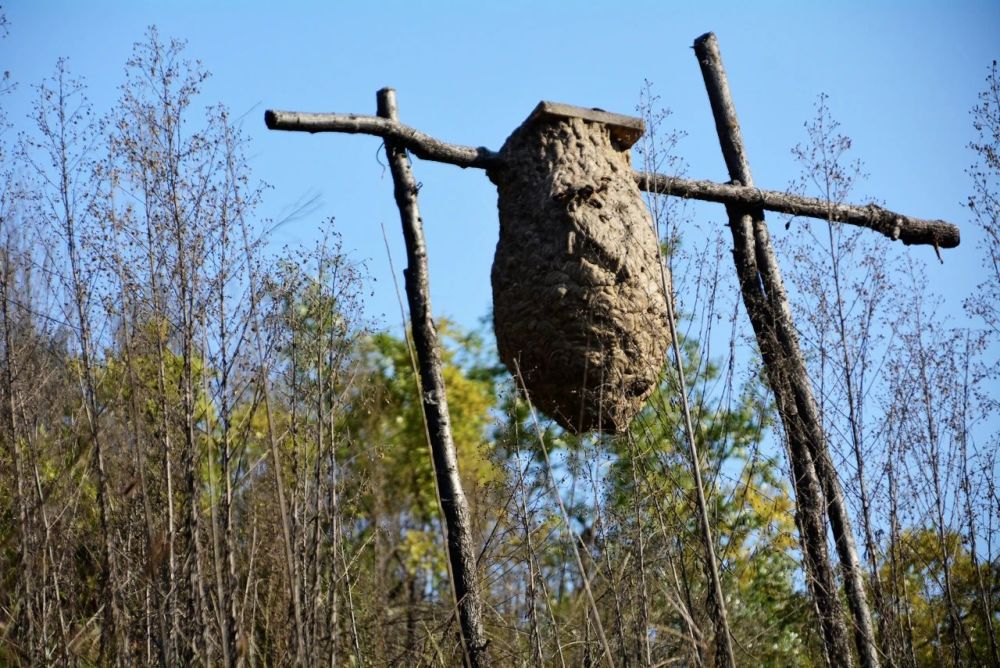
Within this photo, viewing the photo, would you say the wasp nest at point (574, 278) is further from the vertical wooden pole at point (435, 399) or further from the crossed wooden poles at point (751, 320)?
the vertical wooden pole at point (435, 399)

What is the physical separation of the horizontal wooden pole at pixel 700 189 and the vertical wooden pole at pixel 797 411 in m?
0.17

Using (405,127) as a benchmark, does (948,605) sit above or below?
below

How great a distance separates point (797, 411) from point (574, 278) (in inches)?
64.7

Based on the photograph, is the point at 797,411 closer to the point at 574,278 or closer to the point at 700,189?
the point at 700,189

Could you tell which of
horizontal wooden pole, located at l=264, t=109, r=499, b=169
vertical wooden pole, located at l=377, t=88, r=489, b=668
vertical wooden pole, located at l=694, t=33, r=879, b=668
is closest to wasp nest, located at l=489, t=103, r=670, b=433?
horizontal wooden pole, located at l=264, t=109, r=499, b=169

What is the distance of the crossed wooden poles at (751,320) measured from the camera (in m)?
4.75

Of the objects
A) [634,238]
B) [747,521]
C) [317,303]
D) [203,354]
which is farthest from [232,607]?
[747,521]

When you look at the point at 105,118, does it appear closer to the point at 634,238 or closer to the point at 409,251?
the point at 409,251

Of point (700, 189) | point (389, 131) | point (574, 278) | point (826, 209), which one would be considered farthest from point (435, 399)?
point (826, 209)

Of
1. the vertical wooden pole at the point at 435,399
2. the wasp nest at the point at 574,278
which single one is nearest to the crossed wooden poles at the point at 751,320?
the vertical wooden pole at the point at 435,399

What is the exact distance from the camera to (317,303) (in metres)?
4.00

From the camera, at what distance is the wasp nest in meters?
4.88

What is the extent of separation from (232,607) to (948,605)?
346cm

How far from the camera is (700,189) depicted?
5.97 metres
